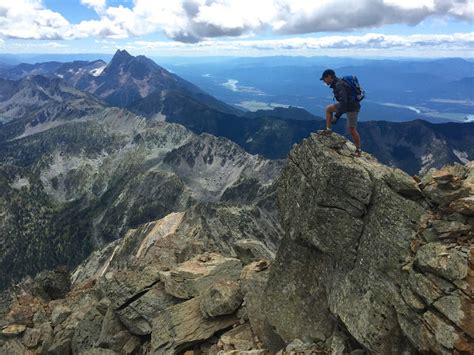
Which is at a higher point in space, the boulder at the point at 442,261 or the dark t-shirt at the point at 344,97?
the dark t-shirt at the point at 344,97

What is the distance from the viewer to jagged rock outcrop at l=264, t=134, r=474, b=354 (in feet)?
63.7

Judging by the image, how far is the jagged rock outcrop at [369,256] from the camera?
1941 centimetres

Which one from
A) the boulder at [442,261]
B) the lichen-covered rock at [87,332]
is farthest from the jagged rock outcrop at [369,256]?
the lichen-covered rock at [87,332]

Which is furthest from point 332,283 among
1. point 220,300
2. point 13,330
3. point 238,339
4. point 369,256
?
point 13,330

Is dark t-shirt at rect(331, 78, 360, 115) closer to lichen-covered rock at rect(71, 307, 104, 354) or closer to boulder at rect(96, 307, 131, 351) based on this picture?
boulder at rect(96, 307, 131, 351)

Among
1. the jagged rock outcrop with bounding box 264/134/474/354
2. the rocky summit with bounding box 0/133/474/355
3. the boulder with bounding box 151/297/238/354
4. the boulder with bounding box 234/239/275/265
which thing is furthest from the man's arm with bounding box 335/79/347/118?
the boulder with bounding box 234/239/275/265

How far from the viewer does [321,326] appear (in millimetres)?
24594

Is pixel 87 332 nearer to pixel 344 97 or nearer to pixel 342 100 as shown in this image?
pixel 342 100

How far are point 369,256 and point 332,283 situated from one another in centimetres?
289

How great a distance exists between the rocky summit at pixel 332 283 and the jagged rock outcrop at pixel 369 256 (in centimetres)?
6

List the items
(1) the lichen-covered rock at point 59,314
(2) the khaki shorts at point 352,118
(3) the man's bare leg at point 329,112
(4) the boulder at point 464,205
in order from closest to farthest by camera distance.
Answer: (4) the boulder at point 464,205 → (3) the man's bare leg at point 329,112 → (2) the khaki shorts at point 352,118 → (1) the lichen-covered rock at point 59,314

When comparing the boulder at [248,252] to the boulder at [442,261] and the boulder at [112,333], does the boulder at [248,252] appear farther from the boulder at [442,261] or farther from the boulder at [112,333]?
the boulder at [442,261]

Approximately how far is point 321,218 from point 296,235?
227 centimetres

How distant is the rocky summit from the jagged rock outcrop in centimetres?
6
